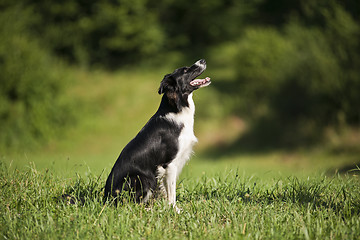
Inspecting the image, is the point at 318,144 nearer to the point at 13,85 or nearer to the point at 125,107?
the point at 125,107

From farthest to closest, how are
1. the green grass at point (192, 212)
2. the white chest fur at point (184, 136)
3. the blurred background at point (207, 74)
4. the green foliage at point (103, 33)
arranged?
the green foliage at point (103, 33)
the blurred background at point (207, 74)
the white chest fur at point (184, 136)
the green grass at point (192, 212)

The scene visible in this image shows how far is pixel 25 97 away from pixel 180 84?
634 inches

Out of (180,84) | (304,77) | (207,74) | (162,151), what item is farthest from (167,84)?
(207,74)

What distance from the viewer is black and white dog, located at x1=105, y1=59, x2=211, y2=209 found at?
4336mm

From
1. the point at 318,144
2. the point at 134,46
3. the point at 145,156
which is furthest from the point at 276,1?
the point at 145,156

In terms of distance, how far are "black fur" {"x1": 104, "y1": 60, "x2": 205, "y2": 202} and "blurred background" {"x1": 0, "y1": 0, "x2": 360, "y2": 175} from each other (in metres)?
1.24

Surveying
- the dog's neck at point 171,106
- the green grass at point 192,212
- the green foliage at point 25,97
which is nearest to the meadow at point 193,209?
the green grass at point 192,212

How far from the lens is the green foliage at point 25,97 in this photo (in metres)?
17.9

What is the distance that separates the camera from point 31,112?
18516 millimetres

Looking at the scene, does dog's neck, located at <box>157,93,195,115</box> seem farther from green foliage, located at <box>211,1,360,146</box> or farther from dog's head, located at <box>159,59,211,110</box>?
green foliage, located at <box>211,1,360,146</box>

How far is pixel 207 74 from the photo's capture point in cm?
2462

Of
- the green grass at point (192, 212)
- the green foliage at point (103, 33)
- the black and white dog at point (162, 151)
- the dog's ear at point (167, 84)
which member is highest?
the green foliage at point (103, 33)

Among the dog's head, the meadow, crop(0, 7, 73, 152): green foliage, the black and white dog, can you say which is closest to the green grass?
the meadow

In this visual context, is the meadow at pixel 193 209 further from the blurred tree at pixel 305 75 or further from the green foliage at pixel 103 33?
the green foliage at pixel 103 33
